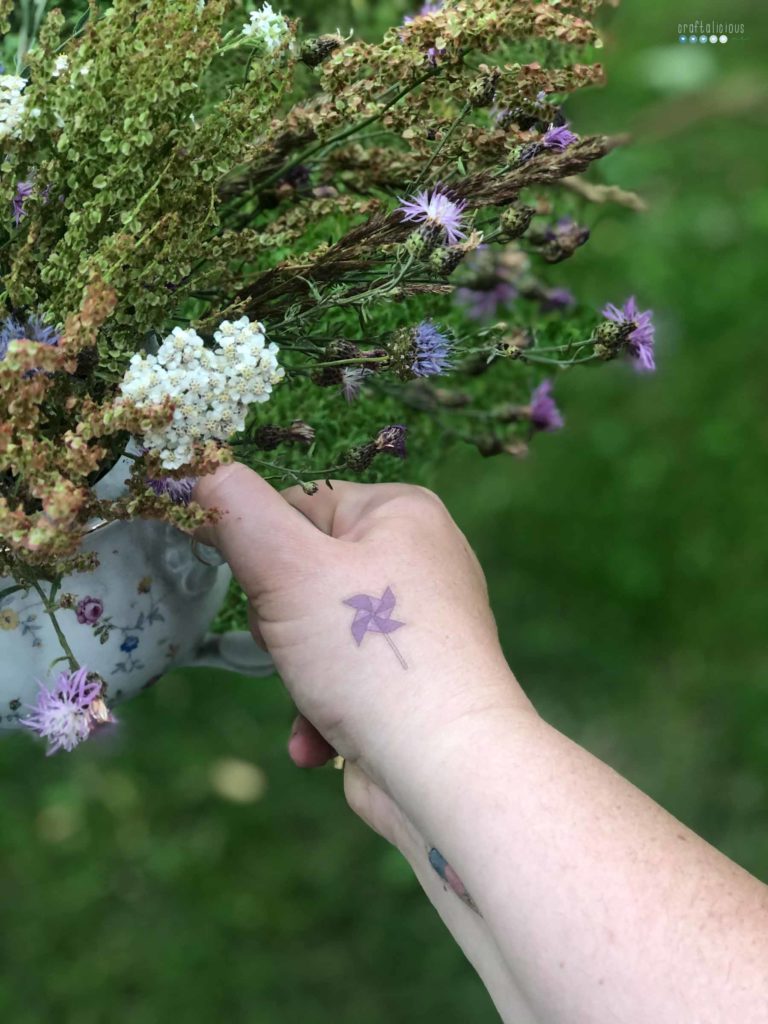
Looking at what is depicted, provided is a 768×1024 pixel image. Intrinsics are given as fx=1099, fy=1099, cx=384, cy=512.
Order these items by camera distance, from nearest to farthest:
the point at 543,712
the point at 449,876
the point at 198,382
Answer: the point at 198,382 < the point at 449,876 < the point at 543,712

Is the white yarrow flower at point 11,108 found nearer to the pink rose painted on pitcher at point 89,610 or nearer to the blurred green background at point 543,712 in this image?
the pink rose painted on pitcher at point 89,610

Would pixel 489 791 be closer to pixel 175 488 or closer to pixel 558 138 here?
pixel 175 488

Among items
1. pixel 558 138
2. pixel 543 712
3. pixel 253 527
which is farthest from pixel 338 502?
pixel 543 712

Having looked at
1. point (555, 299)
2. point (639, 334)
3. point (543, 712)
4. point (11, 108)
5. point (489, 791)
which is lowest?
point (543, 712)

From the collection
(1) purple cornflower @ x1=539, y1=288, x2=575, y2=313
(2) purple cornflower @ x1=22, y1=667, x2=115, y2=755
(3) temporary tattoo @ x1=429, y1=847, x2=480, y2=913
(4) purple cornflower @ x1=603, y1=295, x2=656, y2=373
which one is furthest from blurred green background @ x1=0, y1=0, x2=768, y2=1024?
(2) purple cornflower @ x1=22, y1=667, x2=115, y2=755

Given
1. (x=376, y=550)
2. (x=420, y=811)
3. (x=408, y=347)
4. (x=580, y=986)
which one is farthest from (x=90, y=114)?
(x=580, y=986)

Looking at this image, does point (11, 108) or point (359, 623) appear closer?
point (11, 108)

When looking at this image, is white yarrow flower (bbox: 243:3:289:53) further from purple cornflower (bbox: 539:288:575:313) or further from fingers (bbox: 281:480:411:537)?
purple cornflower (bbox: 539:288:575:313)

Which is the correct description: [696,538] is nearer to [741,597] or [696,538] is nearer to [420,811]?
[741,597]
